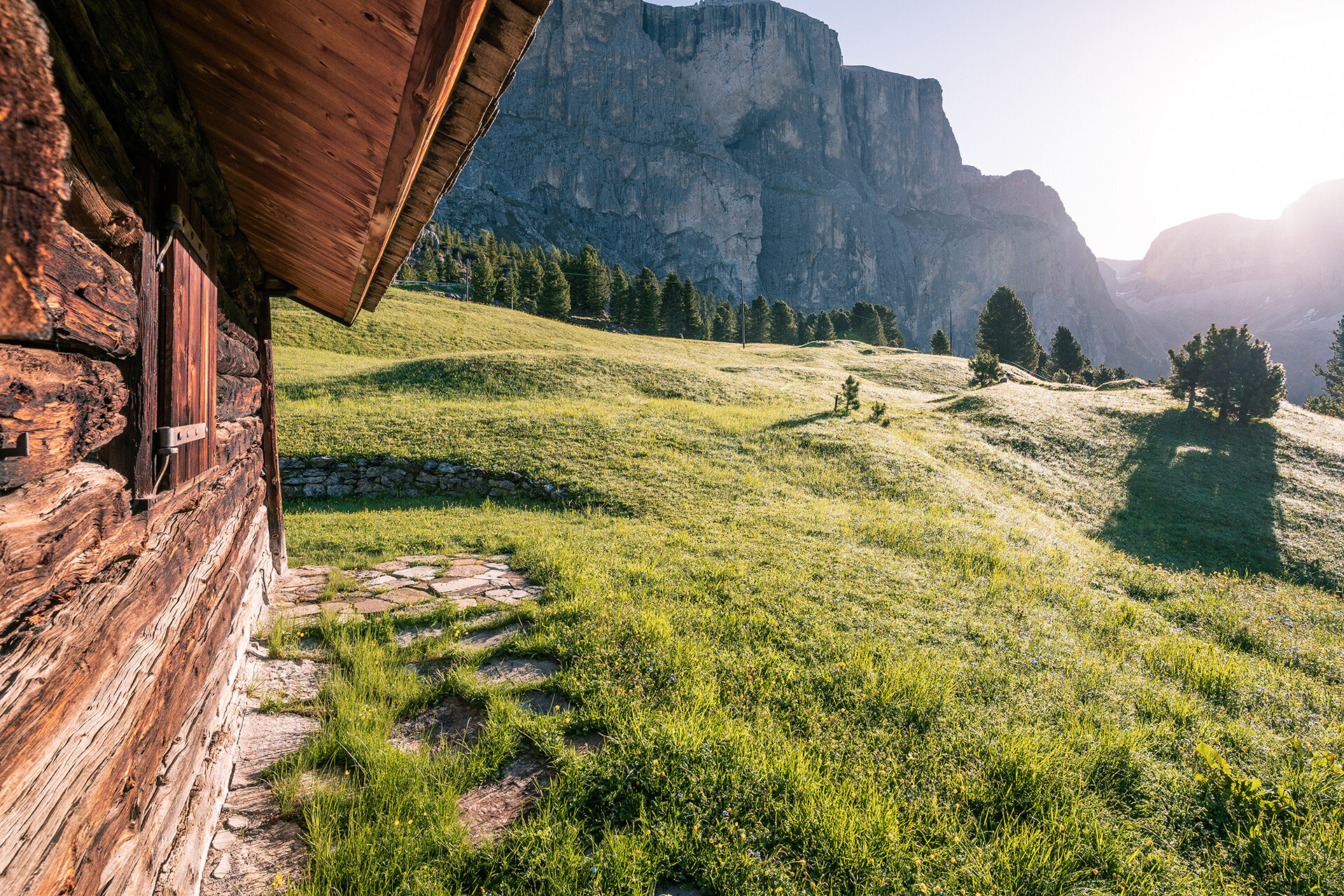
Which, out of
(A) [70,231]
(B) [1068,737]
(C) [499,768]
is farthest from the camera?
(B) [1068,737]

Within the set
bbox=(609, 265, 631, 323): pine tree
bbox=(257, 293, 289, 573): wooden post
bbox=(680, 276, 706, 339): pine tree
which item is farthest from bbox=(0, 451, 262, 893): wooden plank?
bbox=(680, 276, 706, 339): pine tree

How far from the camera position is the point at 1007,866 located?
8.70 ft

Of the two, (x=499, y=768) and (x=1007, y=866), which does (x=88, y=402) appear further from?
(x=1007, y=866)

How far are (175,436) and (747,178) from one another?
16244 centimetres

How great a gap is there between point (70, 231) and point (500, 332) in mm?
34462

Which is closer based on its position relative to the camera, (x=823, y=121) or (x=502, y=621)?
(x=502, y=621)

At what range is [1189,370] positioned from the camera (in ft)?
60.8

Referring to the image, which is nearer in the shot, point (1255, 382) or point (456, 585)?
point (456, 585)

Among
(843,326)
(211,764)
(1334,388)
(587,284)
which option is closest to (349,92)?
(211,764)

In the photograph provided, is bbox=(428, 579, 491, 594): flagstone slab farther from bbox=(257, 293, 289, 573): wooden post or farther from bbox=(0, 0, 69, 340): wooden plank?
bbox=(0, 0, 69, 340): wooden plank

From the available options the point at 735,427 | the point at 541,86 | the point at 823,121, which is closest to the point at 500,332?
the point at 735,427

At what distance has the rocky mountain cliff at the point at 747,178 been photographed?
5325 inches

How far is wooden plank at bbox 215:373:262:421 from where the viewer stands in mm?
3674

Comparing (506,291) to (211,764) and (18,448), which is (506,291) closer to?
(211,764)
